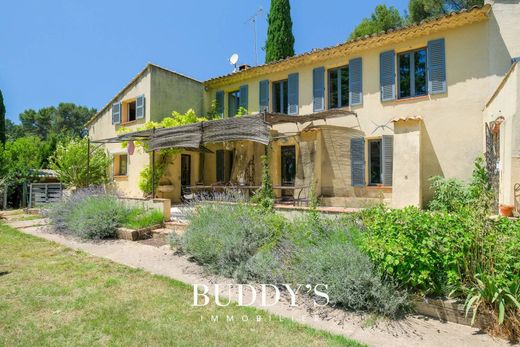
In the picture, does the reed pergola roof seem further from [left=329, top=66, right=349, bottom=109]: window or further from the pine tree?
the pine tree

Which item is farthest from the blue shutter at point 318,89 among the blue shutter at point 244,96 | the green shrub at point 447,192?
the green shrub at point 447,192

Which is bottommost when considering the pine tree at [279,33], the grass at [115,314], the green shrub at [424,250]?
the grass at [115,314]

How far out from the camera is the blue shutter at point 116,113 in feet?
58.3

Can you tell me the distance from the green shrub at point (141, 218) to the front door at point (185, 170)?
6.76 m

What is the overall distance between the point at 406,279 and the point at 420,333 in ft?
2.14

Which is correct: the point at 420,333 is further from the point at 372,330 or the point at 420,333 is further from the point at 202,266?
the point at 202,266

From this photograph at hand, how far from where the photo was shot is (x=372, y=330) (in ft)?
12.2

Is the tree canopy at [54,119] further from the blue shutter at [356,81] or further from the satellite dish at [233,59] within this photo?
the blue shutter at [356,81]

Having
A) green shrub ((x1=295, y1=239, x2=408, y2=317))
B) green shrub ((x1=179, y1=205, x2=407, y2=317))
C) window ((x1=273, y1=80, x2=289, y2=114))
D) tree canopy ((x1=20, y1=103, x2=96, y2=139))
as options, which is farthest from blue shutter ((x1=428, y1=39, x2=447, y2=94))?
tree canopy ((x1=20, y1=103, x2=96, y2=139))

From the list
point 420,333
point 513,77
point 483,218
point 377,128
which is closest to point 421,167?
point 377,128

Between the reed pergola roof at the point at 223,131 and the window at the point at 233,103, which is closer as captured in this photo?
the reed pergola roof at the point at 223,131

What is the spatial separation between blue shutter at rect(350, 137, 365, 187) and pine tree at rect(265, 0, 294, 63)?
→ 1063 centimetres

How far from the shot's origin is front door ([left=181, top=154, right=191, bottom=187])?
1661 centimetres

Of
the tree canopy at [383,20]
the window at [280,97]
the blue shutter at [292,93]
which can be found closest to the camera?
the blue shutter at [292,93]
